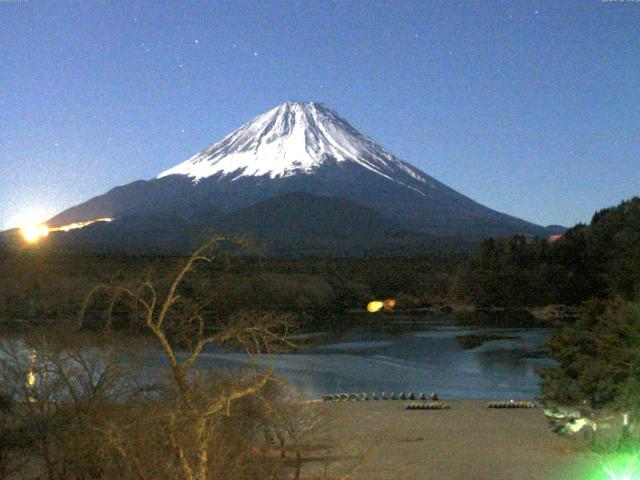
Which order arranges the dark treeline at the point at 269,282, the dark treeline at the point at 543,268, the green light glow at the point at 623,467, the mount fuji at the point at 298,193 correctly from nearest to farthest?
1. the green light glow at the point at 623,467
2. the dark treeline at the point at 269,282
3. the dark treeline at the point at 543,268
4. the mount fuji at the point at 298,193

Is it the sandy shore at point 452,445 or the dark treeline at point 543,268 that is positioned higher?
the dark treeline at point 543,268

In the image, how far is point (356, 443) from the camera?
13172 millimetres

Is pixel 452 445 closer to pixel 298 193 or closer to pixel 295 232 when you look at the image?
pixel 295 232

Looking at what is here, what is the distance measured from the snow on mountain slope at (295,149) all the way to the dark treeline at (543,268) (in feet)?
232

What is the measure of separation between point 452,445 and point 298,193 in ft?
318

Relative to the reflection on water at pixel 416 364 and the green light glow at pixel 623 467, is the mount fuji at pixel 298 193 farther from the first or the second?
the green light glow at pixel 623 467

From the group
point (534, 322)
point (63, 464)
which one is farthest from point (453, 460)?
point (534, 322)

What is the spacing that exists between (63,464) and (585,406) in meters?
7.69

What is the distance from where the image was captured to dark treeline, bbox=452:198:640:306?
45750 millimetres

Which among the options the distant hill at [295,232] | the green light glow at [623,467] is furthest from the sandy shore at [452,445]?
the distant hill at [295,232]

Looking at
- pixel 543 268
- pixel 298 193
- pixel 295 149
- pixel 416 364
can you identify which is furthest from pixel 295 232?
pixel 416 364

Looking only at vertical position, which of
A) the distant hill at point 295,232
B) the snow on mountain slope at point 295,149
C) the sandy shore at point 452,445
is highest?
the snow on mountain slope at point 295,149

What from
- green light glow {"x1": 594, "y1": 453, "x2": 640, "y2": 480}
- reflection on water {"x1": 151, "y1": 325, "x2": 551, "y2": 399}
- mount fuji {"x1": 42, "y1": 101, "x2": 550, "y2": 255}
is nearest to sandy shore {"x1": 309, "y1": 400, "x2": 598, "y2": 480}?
green light glow {"x1": 594, "y1": 453, "x2": 640, "y2": 480}

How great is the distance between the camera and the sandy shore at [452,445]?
1118cm
